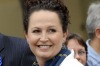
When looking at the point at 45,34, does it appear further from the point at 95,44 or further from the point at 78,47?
the point at 95,44

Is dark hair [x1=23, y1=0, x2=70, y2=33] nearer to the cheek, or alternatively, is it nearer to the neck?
the cheek

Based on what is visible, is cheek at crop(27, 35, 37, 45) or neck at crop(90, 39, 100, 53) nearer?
cheek at crop(27, 35, 37, 45)

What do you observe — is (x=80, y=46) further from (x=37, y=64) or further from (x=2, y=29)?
(x=2, y=29)

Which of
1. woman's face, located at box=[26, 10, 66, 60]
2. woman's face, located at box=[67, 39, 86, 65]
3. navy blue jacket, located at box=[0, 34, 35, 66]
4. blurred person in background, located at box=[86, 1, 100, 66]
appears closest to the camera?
woman's face, located at box=[26, 10, 66, 60]

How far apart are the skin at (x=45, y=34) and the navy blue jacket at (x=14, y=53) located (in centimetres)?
78

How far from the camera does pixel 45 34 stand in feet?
9.77

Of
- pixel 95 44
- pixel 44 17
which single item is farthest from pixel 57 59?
pixel 95 44

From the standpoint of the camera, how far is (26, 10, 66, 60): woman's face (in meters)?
2.98

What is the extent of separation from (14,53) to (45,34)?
980 mm

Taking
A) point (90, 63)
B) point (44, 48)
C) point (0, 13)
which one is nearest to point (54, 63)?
point (44, 48)

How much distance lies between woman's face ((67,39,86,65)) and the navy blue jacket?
424 millimetres

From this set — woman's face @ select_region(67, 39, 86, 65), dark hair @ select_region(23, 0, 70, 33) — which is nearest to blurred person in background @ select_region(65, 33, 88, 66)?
woman's face @ select_region(67, 39, 86, 65)

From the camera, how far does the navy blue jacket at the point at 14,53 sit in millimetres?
3852

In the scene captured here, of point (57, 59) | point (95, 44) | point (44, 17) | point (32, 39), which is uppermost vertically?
point (44, 17)
